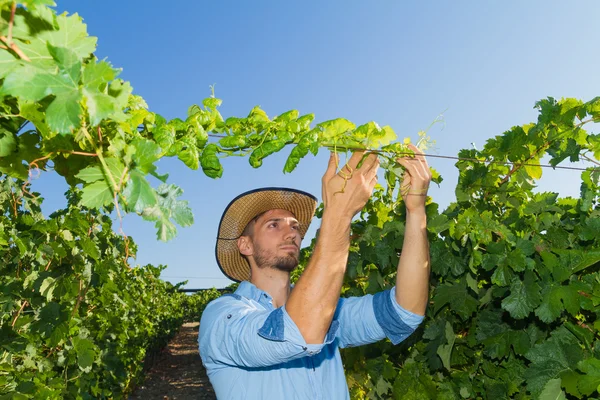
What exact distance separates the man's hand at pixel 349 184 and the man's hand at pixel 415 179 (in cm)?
28

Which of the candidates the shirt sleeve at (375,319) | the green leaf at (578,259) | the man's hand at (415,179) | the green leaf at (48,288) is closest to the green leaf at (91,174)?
the man's hand at (415,179)

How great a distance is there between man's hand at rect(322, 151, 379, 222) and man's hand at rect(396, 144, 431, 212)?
0.28m

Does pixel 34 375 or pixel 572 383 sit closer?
pixel 572 383

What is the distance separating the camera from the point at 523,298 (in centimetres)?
221

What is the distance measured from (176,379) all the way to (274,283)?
10.7 meters

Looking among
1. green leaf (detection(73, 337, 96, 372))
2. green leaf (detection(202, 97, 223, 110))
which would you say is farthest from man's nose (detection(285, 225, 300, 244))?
green leaf (detection(73, 337, 96, 372))

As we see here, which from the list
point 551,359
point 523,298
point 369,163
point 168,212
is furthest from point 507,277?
point 168,212

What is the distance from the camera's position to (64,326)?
364cm

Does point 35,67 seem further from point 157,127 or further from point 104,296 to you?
point 104,296

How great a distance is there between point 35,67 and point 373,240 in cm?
271

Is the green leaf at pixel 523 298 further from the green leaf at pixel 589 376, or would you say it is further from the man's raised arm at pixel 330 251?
the man's raised arm at pixel 330 251

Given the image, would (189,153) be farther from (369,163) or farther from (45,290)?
(45,290)

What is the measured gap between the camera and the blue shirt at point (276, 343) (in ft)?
5.25

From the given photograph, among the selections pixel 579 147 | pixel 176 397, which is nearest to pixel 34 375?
pixel 579 147
